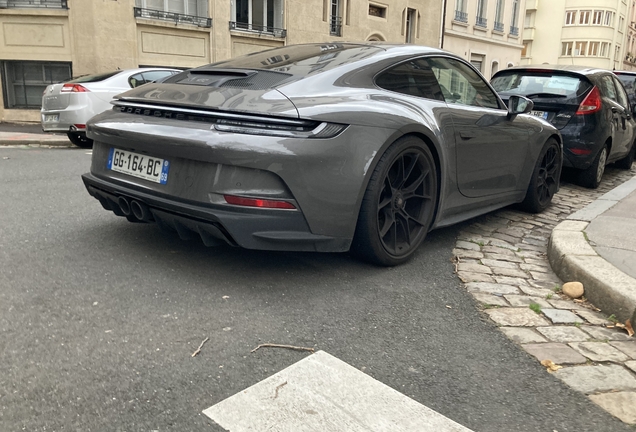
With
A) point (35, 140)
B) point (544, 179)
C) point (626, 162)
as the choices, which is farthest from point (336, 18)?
point (544, 179)

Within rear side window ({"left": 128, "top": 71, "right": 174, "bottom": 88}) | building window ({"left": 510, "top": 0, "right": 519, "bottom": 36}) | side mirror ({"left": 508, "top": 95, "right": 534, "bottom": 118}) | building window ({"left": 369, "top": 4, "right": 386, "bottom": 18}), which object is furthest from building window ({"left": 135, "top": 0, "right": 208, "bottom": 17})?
building window ({"left": 510, "top": 0, "right": 519, "bottom": 36})

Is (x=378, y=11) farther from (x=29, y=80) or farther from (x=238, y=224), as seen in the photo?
(x=238, y=224)

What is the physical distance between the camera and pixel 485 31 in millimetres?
33812

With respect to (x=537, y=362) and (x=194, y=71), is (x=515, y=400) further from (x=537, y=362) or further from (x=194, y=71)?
(x=194, y=71)

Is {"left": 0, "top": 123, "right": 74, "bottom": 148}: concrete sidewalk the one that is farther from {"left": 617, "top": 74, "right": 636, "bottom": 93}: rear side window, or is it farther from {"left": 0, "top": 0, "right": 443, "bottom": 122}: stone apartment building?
{"left": 617, "top": 74, "right": 636, "bottom": 93}: rear side window

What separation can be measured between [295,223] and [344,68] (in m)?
1.05

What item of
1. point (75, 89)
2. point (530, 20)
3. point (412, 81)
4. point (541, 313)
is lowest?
point (541, 313)

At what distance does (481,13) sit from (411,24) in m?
7.31

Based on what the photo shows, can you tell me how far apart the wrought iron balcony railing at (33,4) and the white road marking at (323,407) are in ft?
52.8

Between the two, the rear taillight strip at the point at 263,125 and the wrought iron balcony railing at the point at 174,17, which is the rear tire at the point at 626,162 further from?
the wrought iron balcony railing at the point at 174,17

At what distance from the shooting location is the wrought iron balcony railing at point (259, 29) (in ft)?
63.0

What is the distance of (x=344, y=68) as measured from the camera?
11.4 feet

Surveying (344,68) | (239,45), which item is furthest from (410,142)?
(239,45)

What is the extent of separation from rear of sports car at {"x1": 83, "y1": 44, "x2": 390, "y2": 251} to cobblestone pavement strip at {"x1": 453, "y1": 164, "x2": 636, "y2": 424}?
1008 millimetres
